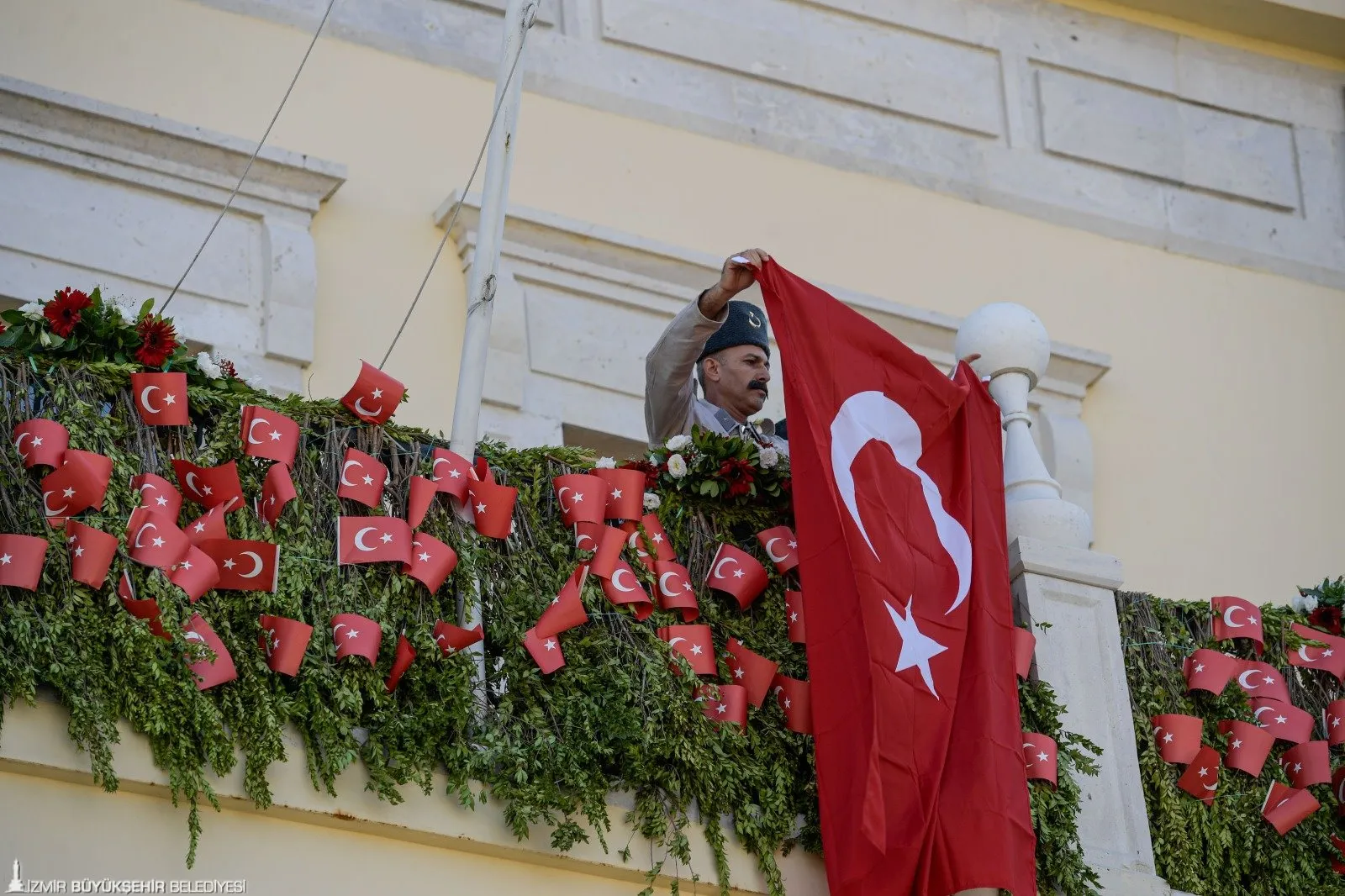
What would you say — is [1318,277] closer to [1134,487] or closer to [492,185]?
[1134,487]

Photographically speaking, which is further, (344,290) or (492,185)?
(344,290)

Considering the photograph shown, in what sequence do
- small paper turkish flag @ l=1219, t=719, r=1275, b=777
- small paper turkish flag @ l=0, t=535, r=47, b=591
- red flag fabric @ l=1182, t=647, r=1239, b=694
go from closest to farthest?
small paper turkish flag @ l=0, t=535, r=47, b=591 < small paper turkish flag @ l=1219, t=719, r=1275, b=777 < red flag fabric @ l=1182, t=647, r=1239, b=694

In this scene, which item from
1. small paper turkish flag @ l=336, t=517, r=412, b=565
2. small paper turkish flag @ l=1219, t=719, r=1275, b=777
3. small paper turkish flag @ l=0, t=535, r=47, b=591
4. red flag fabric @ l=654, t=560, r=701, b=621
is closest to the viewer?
small paper turkish flag @ l=0, t=535, r=47, b=591

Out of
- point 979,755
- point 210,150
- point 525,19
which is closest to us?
point 979,755

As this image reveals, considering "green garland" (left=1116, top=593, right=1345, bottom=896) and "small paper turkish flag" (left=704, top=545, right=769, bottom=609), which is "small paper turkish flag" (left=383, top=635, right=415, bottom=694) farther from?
"green garland" (left=1116, top=593, right=1345, bottom=896)

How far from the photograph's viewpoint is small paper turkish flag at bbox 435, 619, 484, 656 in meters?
6.65

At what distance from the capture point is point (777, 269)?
743cm

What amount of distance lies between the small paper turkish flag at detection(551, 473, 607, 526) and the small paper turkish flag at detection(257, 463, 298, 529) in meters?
0.87

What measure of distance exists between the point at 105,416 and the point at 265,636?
0.79 metres

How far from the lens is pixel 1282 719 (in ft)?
25.7

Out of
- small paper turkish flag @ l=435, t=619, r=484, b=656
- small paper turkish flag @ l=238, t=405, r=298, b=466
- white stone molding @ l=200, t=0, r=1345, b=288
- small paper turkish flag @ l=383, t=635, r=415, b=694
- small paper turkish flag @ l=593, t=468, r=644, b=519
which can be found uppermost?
white stone molding @ l=200, t=0, r=1345, b=288

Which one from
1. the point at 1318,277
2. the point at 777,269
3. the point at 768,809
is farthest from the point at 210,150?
the point at 1318,277

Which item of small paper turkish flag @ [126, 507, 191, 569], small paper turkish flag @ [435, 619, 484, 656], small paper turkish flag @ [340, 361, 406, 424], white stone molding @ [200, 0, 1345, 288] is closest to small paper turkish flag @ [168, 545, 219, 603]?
small paper turkish flag @ [126, 507, 191, 569]

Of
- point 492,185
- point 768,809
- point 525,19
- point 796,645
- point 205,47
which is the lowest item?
point 768,809
